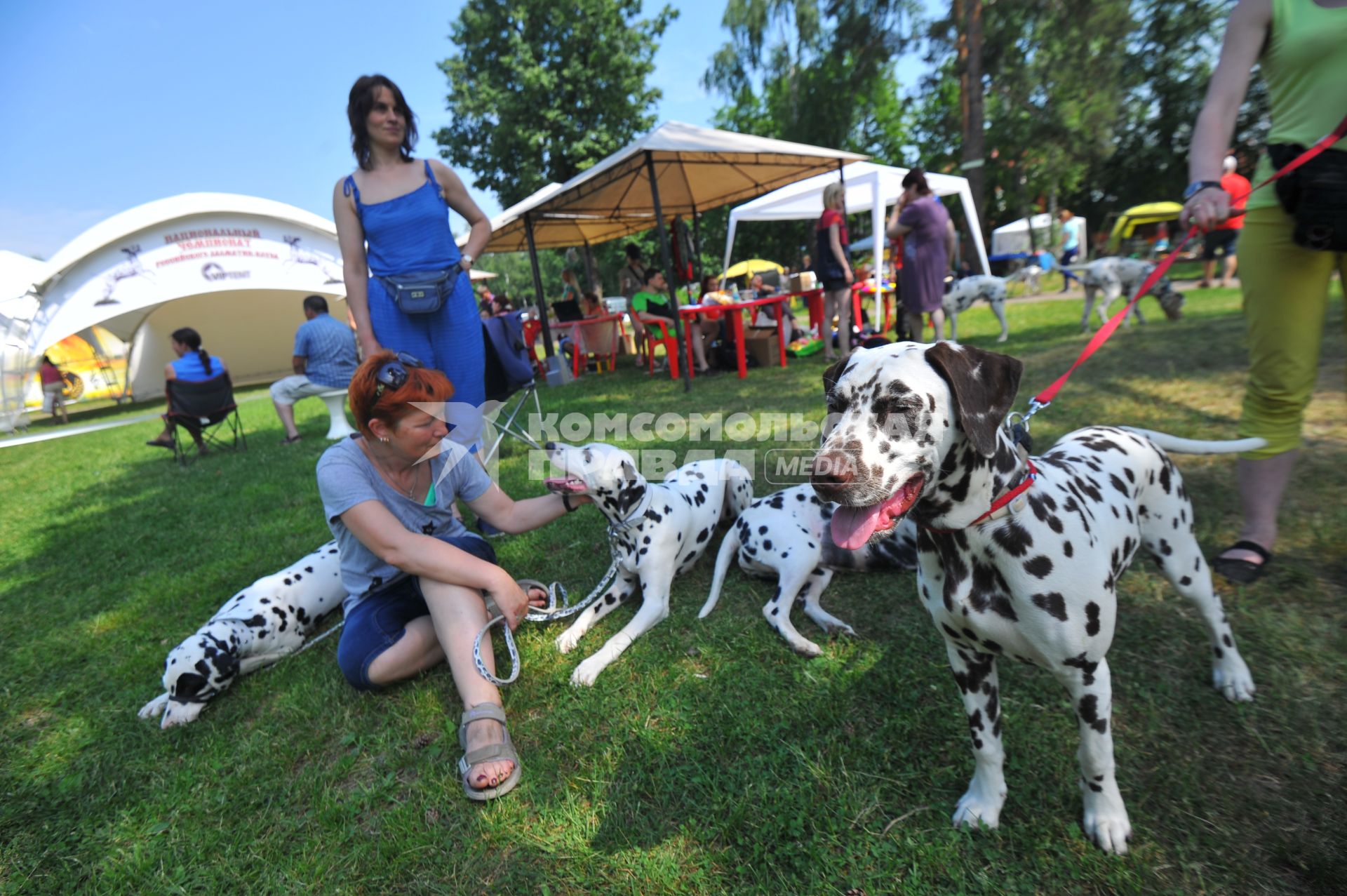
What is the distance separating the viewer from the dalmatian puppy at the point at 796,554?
2939 mm

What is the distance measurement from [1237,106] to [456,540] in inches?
151

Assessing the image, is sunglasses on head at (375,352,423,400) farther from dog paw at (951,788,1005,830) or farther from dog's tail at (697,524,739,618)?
dog paw at (951,788,1005,830)

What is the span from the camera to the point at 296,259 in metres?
16.4

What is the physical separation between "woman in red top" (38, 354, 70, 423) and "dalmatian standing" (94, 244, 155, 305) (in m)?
6.10

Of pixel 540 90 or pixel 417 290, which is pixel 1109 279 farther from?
pixel 540 90

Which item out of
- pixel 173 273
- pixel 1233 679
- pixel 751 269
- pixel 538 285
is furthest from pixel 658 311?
pixel 751 269

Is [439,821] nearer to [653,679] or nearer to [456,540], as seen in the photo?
[653,679]

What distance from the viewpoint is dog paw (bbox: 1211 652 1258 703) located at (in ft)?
6.91

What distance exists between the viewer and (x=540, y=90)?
75.4ft

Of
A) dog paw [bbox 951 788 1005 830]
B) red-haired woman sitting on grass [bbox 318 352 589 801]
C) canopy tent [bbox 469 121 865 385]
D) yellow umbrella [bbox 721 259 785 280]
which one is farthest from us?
yellow umbrella [bbox 721 259 785 280]

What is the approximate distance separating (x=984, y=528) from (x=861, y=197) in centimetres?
1518

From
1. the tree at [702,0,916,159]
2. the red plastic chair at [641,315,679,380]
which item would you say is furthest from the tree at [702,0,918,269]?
the red plastic chair at [641,315,679,380]

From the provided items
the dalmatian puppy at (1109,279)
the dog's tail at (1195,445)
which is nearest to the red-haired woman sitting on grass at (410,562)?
the dog's tail at (1195,445)

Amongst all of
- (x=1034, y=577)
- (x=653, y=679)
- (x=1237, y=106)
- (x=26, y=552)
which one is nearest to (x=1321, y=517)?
(x=1237, y=106)
